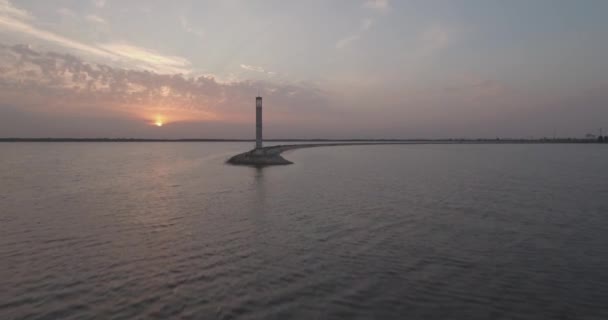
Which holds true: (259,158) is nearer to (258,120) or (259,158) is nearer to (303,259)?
(258,120)

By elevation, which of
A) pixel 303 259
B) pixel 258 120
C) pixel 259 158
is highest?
pixel 258 120

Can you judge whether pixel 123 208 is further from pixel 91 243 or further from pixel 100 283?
pixel 100 283

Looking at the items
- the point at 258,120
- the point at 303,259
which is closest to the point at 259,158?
the point at 258,120

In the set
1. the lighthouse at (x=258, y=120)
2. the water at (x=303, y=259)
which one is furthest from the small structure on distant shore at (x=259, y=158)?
the water at (x=303, y=259)

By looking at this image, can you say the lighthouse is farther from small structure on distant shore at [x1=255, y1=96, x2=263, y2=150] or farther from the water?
the water

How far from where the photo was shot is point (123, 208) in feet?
74.7

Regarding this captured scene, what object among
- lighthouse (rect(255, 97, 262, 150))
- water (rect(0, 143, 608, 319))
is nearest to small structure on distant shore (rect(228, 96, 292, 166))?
lighthouse (rect(255, 97, 262, 150))

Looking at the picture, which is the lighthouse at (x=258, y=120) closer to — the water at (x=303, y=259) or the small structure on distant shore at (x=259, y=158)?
the small structure on distant shore at (x=259, y=158)

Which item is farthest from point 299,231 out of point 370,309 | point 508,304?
point 508,304

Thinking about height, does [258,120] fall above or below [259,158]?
above

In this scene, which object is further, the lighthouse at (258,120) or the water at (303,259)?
the lighthouse at (258,120)

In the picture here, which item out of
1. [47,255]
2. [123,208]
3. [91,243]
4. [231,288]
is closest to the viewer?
[231,288]

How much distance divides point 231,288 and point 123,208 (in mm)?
16232

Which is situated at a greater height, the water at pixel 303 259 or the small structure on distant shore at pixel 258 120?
the small structure on distant shore at pixel 258 120
